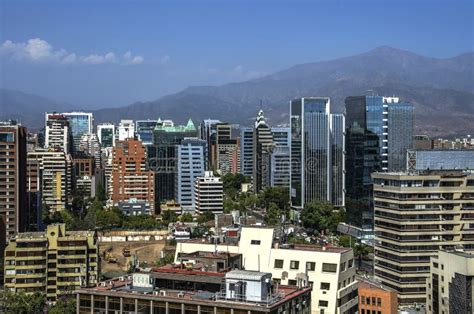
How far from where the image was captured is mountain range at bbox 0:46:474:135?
112 metres

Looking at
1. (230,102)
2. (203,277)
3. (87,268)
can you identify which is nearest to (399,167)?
(87,268)

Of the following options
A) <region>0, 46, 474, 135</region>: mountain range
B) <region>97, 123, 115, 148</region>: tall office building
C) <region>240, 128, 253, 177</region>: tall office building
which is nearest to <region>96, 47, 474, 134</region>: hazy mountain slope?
<region>0, 46, 474, 135</region>: mountain range

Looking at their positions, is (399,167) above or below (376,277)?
above

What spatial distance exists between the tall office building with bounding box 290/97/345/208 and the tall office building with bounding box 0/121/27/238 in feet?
74.0

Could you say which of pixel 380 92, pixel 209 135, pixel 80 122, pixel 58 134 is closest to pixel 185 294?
pixel 58 134

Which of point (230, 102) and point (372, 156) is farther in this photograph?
point (230, 102)

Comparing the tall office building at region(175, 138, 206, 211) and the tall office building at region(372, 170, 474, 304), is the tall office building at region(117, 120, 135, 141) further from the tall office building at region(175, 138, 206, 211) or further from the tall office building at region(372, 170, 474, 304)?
the tall office building at region(372, 170, 474, 304)

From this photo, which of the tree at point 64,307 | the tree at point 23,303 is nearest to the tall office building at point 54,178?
the tree at point 23,303

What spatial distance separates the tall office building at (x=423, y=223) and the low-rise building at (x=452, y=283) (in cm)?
355

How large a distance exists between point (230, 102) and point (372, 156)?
160758 millimetres

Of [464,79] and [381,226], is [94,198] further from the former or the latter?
[464,79]

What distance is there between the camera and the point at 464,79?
144 meters

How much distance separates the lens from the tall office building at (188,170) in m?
49.9

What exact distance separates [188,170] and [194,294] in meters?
38.4
